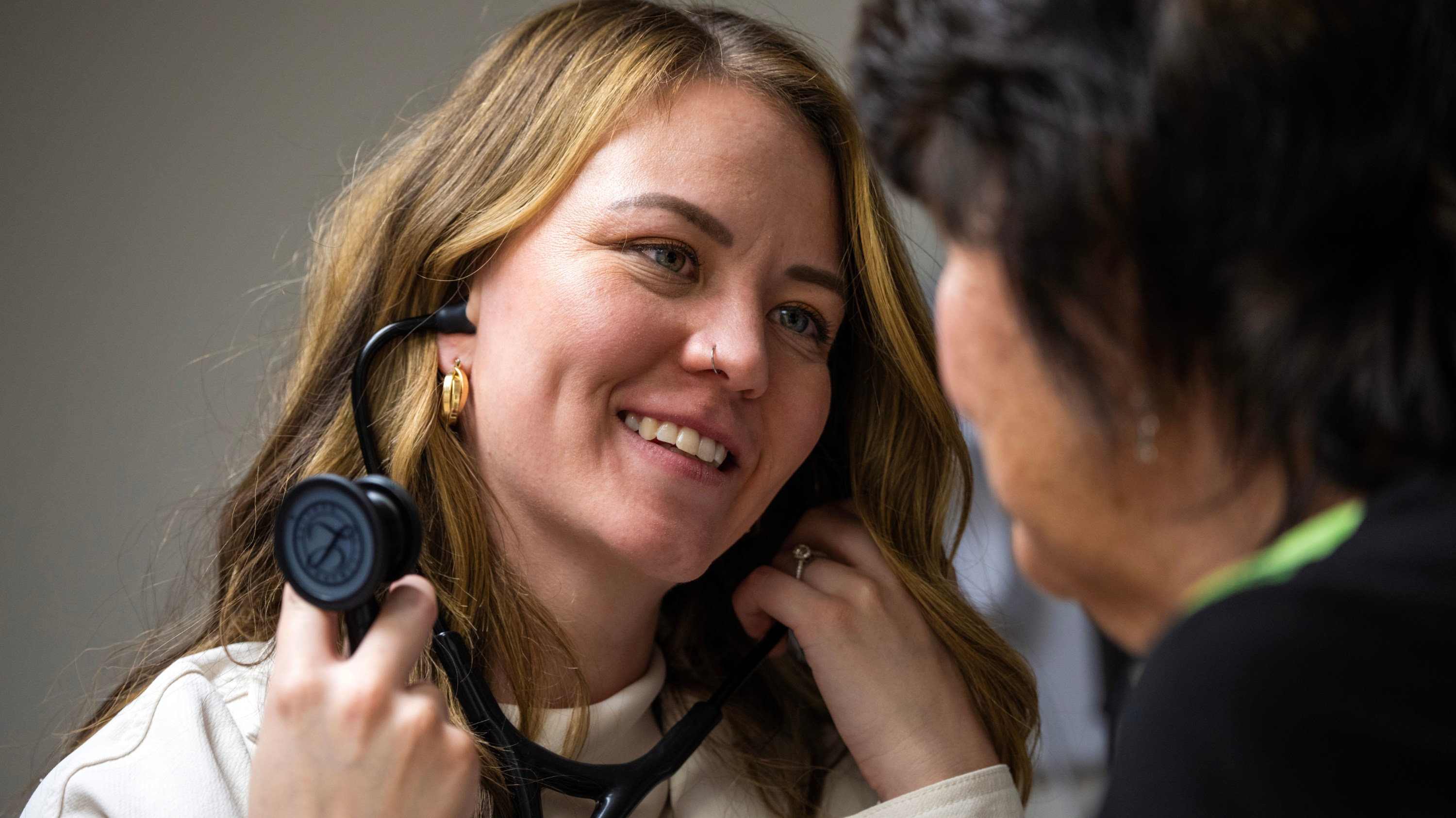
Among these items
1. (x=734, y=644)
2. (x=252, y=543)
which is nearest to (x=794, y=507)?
(x=734, y=644)

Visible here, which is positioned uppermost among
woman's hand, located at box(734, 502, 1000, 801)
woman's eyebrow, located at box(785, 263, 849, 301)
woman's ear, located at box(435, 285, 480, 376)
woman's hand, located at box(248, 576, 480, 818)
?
woman's eyebrow, located at box(785, 263, 849, 301)

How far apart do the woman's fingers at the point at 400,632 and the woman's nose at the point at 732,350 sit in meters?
0.46

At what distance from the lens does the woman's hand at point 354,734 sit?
91 centimetres

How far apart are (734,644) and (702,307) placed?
624mm

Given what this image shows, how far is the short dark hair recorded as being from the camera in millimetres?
626

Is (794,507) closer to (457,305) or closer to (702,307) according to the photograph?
(702,307)

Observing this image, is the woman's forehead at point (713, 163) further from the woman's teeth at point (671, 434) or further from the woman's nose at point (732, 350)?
the woman's teeth at point (671, 434)

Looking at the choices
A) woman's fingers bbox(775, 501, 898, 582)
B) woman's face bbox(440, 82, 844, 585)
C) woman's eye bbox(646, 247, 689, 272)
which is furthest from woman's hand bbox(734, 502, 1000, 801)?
woman's eye bbox(646, 247, 689, 272)

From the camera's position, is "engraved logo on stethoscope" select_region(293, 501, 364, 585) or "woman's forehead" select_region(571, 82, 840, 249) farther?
"woman's forehead" select_region(571, 82, 840, 249)

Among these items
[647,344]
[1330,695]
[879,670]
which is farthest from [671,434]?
[1330,695]

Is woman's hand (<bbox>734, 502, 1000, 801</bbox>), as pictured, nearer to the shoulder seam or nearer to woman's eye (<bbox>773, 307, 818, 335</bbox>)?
woman's eye (<bbox>773, 307, 818, 335</bbox>)

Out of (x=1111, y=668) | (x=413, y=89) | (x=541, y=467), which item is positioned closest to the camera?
(x=541, y=467)

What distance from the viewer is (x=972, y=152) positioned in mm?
744

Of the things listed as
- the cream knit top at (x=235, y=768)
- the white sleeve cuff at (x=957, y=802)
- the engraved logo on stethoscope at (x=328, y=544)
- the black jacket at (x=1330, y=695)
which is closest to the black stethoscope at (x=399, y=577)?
the engraved logo on stethoscope at (x=328, y=544)
